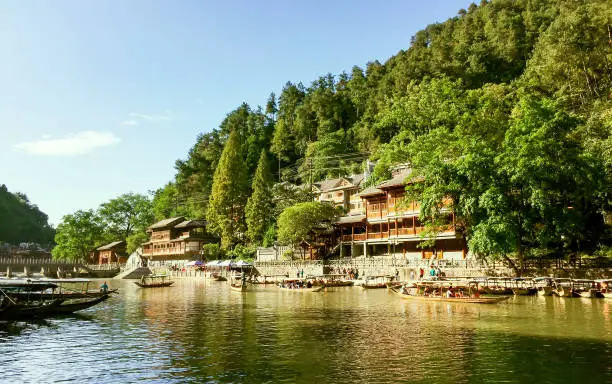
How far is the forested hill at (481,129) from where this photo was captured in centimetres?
3691

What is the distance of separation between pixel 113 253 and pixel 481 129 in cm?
8824

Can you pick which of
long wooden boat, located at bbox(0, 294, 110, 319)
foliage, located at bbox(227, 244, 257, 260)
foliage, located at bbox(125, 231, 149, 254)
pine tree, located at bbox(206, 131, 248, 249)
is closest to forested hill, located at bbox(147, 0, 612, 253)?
pine tree, located at bbox(206, 131, 248, 249)

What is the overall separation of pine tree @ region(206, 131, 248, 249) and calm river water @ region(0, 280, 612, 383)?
172 feet

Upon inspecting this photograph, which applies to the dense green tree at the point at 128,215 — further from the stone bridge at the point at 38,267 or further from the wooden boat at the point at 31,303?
the wooden boat at the point at 31,303

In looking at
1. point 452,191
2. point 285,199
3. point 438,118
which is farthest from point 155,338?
point 285,199

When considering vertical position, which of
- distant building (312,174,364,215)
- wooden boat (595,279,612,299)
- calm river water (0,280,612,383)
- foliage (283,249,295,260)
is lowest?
calm river water (0,280,612,383)

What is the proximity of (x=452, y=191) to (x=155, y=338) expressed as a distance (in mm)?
Result: 28208

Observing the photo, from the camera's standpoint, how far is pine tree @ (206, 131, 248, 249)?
276ft

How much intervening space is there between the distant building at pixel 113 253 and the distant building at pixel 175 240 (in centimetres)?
617

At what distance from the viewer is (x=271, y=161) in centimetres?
12012

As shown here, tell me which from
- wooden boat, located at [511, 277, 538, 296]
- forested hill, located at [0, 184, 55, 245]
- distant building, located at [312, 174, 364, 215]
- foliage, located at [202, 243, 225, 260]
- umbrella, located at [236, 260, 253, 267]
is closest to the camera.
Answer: wooden boat, located at [511, 277, 538, 296]

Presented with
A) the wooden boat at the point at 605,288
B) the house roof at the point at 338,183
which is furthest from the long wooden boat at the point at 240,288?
Result: the house roof at the point at 338,183

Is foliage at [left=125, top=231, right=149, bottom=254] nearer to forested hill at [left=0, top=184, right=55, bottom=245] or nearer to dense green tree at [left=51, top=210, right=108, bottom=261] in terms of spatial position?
dense green tree at [left=51, top=210, right=108, bottom=261]

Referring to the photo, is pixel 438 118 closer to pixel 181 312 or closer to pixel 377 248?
pixel 377 248
